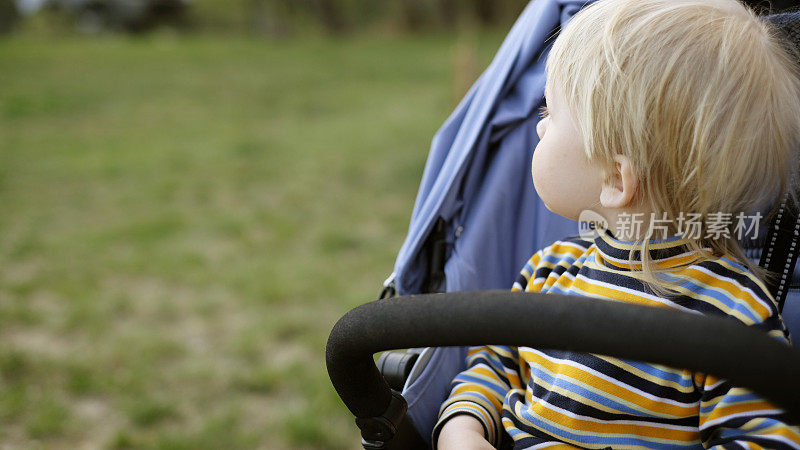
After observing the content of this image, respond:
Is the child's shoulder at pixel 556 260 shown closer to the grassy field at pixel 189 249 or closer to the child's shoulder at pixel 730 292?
the child's shoulder at pixel 730 292

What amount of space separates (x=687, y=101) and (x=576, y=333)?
412 mm

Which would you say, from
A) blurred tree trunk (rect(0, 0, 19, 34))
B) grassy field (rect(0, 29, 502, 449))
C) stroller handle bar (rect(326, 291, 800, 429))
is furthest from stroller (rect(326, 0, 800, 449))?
blurred tree trunk (rect(0, 0, 19, 34))

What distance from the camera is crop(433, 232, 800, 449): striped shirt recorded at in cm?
84

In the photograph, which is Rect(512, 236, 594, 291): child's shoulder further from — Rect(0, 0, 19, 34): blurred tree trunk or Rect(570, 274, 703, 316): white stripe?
Rect(0, 0, 19, 34): blurred tree trunk

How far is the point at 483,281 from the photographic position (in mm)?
1265

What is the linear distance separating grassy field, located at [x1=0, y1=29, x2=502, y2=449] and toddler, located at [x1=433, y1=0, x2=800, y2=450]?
4.22ft

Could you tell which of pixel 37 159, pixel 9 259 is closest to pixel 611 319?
pixel 9 259

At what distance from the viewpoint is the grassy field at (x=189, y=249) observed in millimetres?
2221

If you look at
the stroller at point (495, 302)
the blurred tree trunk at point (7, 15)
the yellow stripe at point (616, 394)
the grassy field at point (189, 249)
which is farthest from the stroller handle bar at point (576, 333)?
the blurred tree trunk at point (7, 15)

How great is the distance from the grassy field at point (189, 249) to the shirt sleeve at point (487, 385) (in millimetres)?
1067

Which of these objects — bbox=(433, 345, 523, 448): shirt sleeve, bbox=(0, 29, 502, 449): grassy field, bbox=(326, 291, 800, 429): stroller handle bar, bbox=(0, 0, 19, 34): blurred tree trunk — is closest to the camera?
bbox=(326, 291, 800, 429): stroller handle bar

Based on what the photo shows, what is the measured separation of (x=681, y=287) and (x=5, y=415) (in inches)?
80.8

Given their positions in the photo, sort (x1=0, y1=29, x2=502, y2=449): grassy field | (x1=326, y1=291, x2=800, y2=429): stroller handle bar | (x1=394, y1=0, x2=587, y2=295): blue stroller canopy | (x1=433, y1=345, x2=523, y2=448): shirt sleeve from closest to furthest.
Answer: (x1=326, y1=291, x2=800, y2=429): stroller handle bar, (x1=433, y1=345, x2=523, y2=448): shirt sleeve, (x1=394, y1=0, x2=587, y2=295): blue stroller canopy, (x1=0, y1=29, x2=502, y2=449): grassy field

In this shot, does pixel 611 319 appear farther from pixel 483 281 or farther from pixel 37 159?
pixel 37 159
